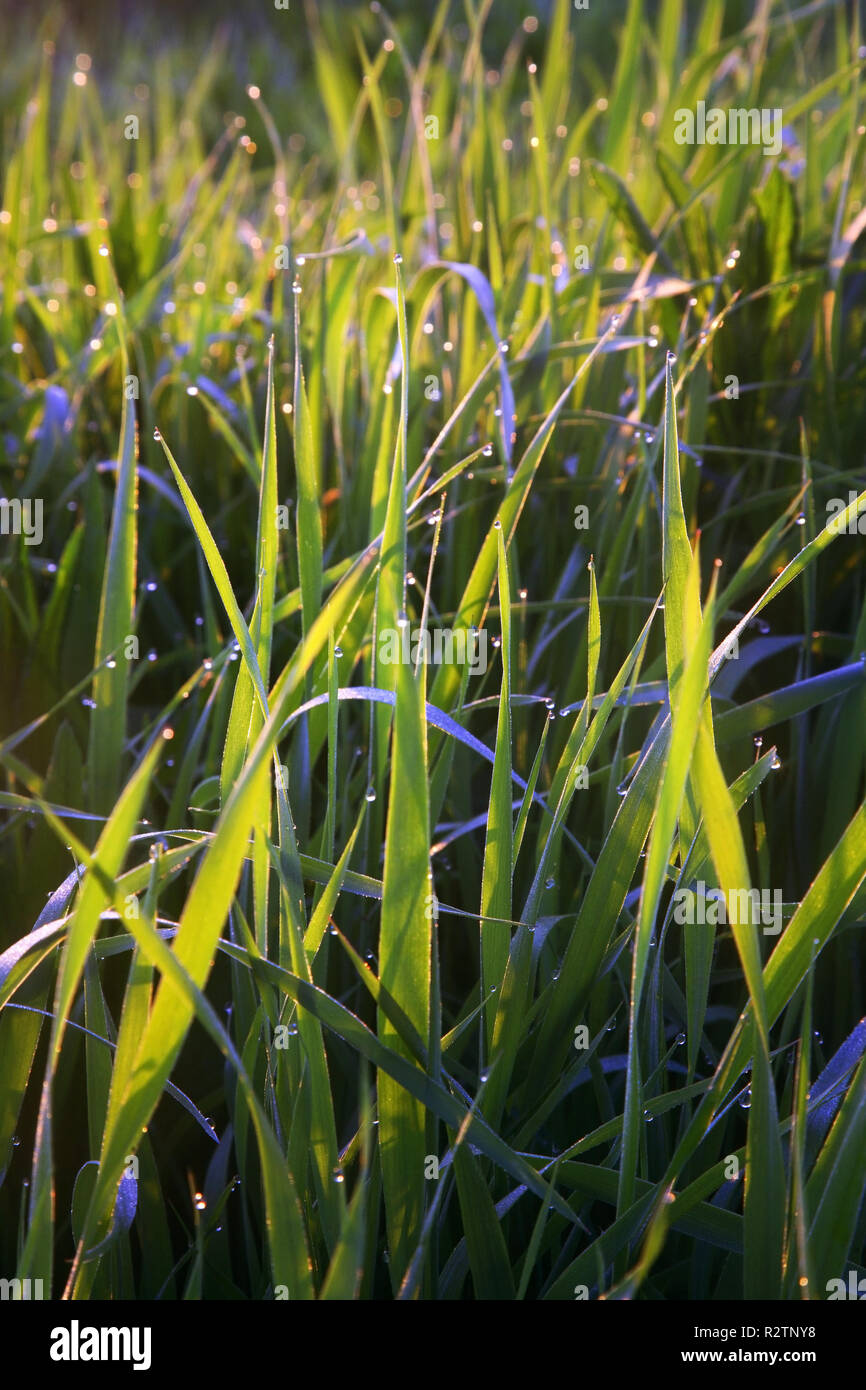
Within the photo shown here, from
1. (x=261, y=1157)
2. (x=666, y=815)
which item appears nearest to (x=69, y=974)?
(x=261, y=1157)

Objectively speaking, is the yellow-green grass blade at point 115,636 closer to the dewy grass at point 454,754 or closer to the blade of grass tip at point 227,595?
the dewy grass at point 454,754

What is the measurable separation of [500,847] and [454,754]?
14 centimetres

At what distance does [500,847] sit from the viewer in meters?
0.43

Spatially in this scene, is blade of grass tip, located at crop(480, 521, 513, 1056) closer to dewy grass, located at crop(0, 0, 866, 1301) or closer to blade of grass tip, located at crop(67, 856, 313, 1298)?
dewy grass, located at crop(0, 0, 866, 1301)

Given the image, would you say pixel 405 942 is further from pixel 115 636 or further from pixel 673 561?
pixel 115 636

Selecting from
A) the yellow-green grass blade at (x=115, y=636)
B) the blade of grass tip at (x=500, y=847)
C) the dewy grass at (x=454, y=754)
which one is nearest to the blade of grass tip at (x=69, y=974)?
the dewy grass at (x=454, y=754)

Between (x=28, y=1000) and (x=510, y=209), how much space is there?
94 cm

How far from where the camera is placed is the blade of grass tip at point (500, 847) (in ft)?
1.42

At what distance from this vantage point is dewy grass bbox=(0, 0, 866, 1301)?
378mm

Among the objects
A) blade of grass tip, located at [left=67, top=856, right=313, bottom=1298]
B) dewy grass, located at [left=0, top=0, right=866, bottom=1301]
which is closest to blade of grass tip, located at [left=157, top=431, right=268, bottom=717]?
dewy grass, located at [left=0, top=0, right=866, bottom=1301]

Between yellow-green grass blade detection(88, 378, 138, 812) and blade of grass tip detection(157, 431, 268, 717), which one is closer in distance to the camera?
blade of grass tip detection(157, 431, 268, 717)

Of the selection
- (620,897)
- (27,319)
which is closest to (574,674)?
(620,897)

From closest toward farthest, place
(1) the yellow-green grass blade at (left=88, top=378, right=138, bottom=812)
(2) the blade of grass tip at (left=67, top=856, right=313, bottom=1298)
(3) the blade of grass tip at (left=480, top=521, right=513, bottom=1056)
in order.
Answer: (2) the blade of grass tip at (left=67, top=856, right=313, bottom=1298)
(3) the blade of grass tip at (left=480, top=521, right=513, bottom=1056)
(1) the yellow-green grass blade at (left=88, top=378, right=138, bottom=812)
